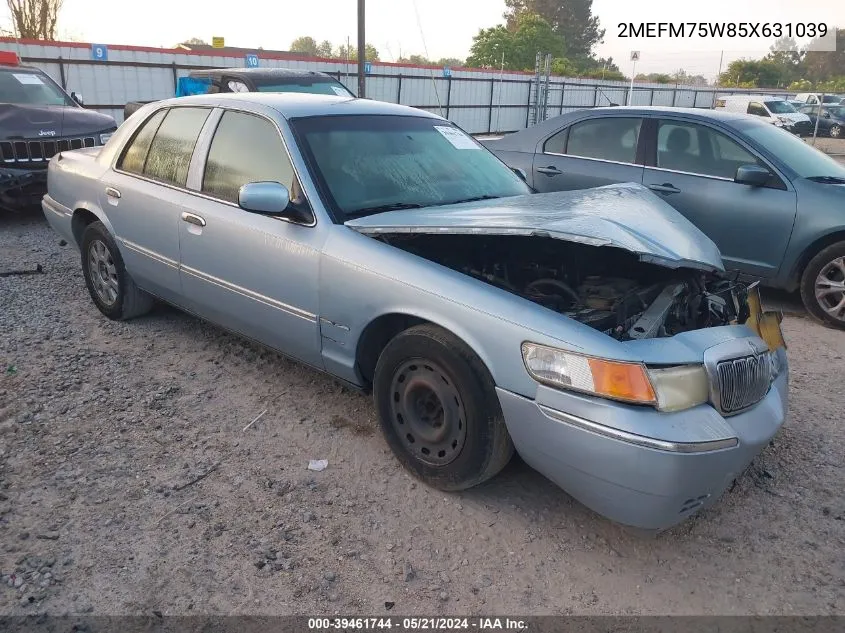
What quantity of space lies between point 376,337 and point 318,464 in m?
0.69

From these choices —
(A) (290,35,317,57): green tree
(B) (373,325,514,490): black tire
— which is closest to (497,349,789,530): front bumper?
(B) (373,325,514,490): black tire

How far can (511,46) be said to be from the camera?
5147cm

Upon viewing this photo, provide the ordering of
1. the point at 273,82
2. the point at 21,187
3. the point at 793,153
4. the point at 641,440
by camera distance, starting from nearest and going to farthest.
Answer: the point at 641,440 → the point at 793,153 → the point at 21,187 → the point at 273,82

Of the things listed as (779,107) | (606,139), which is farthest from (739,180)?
(779,107)

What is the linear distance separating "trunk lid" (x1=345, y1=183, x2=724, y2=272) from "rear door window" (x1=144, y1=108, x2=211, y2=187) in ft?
4.86

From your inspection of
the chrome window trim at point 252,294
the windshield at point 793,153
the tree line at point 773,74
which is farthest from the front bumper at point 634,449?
the tree line at point 773,74

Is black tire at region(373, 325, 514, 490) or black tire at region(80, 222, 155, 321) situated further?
black tire at region(80, 222, 155, 321)

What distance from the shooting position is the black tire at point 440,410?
2709 millimetres

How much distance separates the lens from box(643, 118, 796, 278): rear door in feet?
17.8

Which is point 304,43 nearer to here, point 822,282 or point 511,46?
point 511,46

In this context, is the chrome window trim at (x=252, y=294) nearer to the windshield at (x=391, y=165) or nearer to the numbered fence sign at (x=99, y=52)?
the windshield at (x=391, y=165)

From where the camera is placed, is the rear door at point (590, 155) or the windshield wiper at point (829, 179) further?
the rear door at point (590, 155)

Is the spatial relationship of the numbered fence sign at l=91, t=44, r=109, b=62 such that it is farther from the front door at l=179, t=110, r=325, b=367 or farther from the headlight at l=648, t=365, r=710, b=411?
the headlight at l=648, t=365, r=710, b=411

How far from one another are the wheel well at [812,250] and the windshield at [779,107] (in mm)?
20014
